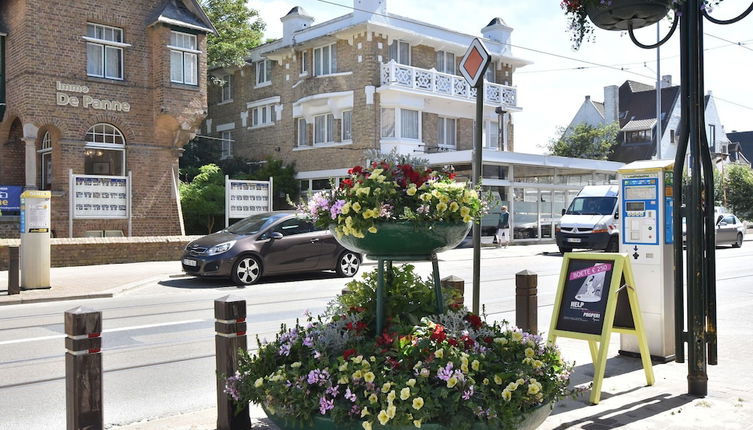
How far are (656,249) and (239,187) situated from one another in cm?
1597

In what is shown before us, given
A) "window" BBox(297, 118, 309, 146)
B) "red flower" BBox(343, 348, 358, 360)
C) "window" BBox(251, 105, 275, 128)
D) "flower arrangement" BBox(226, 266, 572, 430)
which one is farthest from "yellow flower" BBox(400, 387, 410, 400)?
"window" BBox(251, 105, 275, 128)

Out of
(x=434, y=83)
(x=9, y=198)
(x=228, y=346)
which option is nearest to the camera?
(x=228, y=346)

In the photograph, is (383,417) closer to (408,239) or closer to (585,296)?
(408,239)

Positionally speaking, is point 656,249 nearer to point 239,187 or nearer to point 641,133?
point 239,187

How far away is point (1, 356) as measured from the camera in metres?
7.39

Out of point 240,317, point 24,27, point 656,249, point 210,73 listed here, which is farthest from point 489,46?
point 240,317

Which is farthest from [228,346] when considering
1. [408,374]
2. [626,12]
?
[626,12]

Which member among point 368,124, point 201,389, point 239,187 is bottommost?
point 201,389

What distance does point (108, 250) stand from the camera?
1791 cm

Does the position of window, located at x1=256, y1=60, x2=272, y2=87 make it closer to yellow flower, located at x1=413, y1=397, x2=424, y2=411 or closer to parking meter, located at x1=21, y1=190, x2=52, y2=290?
parking meter, located at x1=21, y1=190, x2=52, y2=290

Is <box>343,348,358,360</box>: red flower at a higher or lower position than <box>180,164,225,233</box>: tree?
lower

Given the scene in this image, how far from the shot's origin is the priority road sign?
219 inches

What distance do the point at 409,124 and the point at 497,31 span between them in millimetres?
8315

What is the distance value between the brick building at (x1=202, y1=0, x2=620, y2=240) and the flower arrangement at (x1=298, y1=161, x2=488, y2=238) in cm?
2323
